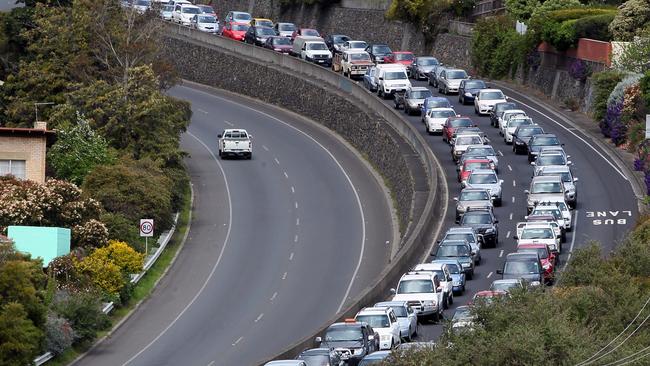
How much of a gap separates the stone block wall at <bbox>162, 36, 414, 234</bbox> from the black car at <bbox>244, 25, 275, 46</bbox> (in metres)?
2.44

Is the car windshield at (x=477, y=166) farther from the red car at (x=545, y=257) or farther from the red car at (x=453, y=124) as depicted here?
the red car at (x=545, y=257)

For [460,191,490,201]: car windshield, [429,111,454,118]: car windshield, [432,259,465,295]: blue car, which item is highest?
[429,111,454,118]: car windshield

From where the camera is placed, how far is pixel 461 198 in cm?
6538

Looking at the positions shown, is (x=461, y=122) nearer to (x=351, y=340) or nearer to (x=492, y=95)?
(x=492, y=95)

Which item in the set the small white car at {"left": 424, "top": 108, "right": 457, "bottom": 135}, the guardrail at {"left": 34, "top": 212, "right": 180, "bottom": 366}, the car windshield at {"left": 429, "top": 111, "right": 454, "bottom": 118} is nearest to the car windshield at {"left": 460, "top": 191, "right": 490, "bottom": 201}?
the guardrail at {"left": 34, "top": 212, "right": 180, "bottom": 366}

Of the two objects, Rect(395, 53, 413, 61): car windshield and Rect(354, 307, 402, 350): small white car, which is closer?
Rect(354, 307, 402, 350): small white car

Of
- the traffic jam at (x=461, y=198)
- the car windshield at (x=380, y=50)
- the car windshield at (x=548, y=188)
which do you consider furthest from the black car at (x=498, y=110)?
the car windshield at (x=380, y=50)

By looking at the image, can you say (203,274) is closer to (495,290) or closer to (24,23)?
(495,290)

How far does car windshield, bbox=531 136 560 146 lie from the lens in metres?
74.2

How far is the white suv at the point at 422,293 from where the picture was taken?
51.3 metres

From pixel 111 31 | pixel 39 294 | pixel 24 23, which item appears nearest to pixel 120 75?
pixel 111 31

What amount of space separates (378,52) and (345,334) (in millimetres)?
57465

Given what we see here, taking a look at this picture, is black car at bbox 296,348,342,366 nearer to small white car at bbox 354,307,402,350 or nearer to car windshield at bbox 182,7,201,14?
small white car at bbox 354,307,402,350

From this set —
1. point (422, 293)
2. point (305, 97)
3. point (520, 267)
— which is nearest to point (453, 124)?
point (305, 97)
